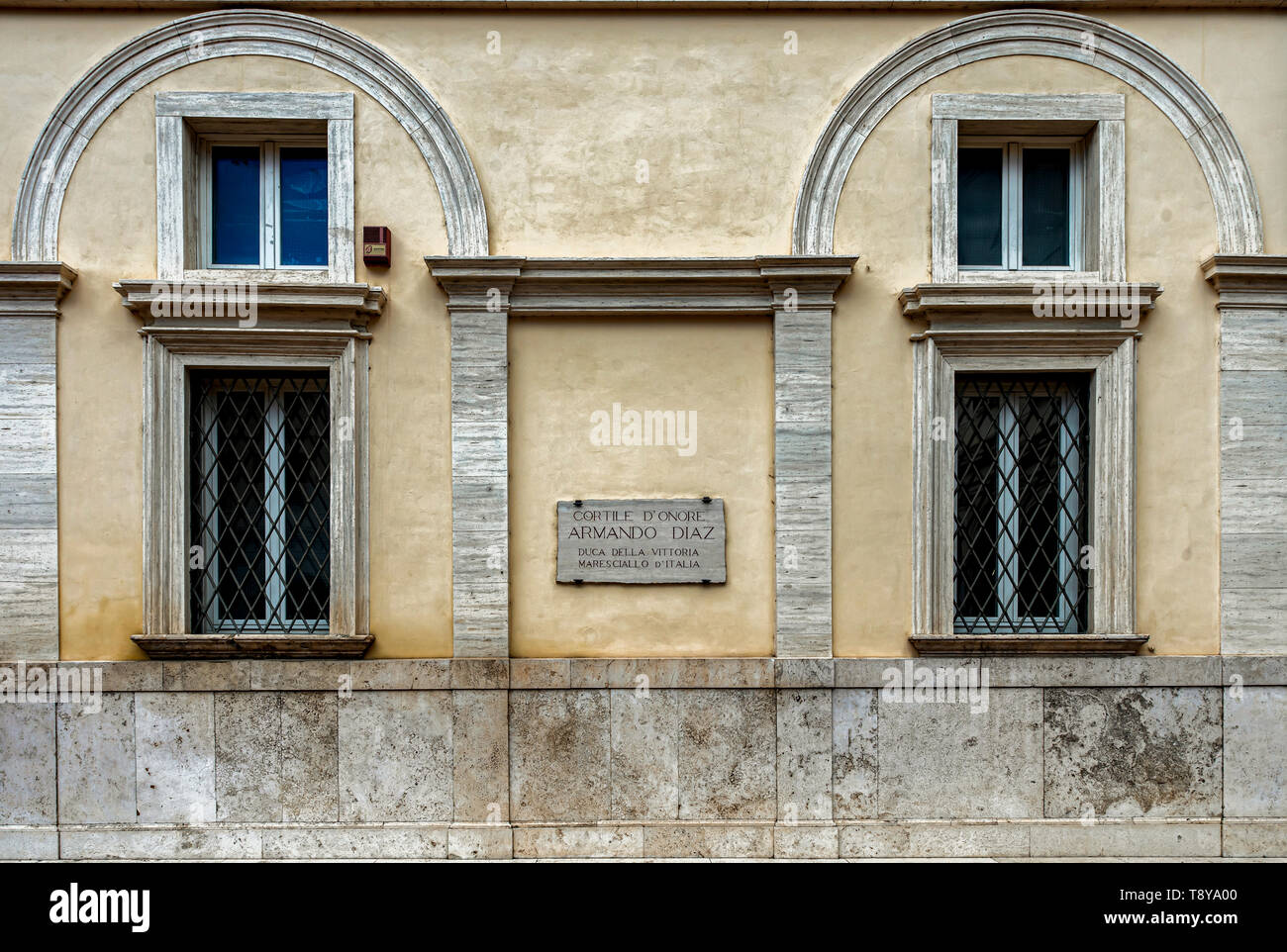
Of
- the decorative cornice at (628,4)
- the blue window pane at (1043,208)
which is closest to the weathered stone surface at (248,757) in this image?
the decorative cornice at (628,4)

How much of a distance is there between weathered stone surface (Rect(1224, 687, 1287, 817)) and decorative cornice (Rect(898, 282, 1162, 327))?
315 cm

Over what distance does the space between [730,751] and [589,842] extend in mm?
1315

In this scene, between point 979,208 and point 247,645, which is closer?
point 247,645

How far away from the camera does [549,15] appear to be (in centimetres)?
693

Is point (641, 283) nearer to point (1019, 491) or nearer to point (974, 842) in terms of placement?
point (1019, 491)

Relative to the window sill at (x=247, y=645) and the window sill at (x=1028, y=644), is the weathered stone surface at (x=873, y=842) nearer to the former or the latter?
the window sill at (x=1028, y=644)

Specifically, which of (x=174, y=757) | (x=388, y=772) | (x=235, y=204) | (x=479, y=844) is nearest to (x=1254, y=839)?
(x=479, y=844)

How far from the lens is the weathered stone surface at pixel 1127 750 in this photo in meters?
6.81

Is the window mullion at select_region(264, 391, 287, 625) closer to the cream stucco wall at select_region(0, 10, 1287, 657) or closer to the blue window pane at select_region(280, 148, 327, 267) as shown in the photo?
the cream stucco wall at select_region(0, 10, 1287, 657)

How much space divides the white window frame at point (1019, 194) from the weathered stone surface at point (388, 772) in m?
5.86

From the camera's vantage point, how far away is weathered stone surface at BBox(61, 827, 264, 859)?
6699mm

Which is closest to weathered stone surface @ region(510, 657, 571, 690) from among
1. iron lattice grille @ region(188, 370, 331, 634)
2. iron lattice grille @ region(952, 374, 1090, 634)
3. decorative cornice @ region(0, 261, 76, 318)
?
iron lattice grille @ region(188, 370, 331, 634)

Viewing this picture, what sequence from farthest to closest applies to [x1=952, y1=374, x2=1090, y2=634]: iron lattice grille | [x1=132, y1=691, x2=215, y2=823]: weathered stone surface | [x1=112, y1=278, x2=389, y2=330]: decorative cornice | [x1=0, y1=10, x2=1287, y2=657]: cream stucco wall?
1. [x1=952, y1=374, x2=1090, y2=634]: iron lattice grille
2. [x1=0, y1=10, x2=1287, y2=657]: cream stucco wall
3. [x1=132, y1=691, x2=215, y2=823]: weathered stone surface
4. [x1=112, y1=278, x2=389, y2=330]: decorative cornice

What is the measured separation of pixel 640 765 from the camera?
6805 mm
